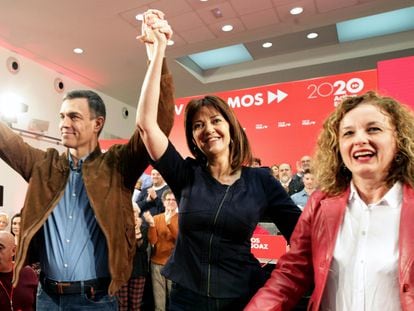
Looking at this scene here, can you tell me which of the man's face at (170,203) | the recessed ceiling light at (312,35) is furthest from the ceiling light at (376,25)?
the man's face at (170,203)

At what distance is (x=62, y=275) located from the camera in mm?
1521

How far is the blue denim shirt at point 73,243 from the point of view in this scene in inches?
60.2

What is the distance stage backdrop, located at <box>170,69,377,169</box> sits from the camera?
4.02 meters

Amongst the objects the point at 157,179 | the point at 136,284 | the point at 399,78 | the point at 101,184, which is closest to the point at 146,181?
the point at 157,179

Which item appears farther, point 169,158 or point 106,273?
point 106,273

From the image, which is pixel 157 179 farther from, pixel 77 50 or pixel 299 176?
pixel 77 50

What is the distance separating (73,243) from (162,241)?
9.37 ft

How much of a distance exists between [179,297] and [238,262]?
0.86 ft

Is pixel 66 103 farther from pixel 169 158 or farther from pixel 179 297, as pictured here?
pixel 179 297

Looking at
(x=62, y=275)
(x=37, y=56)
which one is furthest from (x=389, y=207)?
(x=37, y=56)

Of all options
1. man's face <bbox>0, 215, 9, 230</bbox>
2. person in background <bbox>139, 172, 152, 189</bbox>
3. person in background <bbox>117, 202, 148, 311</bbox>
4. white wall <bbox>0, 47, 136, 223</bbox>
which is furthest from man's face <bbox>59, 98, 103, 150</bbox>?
white wall <bbox>0, 47, 136, 223</bbox>

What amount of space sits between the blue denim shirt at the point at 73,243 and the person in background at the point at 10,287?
3.50 ft

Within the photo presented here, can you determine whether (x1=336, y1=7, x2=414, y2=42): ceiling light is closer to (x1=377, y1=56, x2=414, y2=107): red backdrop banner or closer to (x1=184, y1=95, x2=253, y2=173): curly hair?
(x1=377, y1=56, x2=414, y2=107): red backdrop banner

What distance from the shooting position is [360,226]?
1.21 meters
